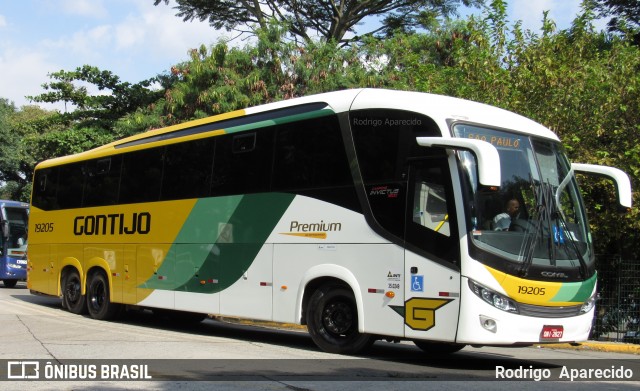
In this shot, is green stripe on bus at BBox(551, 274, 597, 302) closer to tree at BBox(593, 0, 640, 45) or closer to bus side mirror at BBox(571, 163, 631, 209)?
bus side mirror at BBox(571, 163, 631, 209)

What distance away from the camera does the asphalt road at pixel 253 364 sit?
7.83m

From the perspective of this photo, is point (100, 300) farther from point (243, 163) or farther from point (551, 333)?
point (551, 333)

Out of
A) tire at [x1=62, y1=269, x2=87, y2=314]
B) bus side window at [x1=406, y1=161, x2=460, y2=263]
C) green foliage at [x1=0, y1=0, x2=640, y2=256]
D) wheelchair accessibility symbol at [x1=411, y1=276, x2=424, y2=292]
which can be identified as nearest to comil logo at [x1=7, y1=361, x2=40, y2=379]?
wheelchair accessibility symbol at [x1=411, y1=276, x2=424, y2=292]

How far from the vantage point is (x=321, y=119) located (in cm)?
1087

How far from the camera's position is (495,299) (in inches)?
345

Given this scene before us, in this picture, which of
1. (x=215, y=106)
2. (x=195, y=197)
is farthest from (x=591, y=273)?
(x=215, y=106)

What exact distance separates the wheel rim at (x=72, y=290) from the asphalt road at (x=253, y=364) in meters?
2.58

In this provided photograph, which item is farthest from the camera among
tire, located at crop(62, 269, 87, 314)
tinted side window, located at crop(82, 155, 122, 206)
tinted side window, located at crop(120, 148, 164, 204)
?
tire, located at crop(62, 269, 87, 314)

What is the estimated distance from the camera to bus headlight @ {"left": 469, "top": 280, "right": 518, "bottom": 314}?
875 centimetres

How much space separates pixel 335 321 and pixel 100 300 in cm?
754

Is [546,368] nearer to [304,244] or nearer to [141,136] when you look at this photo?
[304,244]

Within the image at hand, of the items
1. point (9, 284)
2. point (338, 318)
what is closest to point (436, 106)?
point (338, 318)

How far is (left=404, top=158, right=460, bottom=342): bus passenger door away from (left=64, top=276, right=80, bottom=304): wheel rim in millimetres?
9929

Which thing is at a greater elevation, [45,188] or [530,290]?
[45,188]
